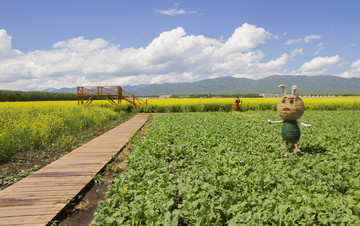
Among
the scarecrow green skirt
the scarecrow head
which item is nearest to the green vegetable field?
the scarecrow green skirt

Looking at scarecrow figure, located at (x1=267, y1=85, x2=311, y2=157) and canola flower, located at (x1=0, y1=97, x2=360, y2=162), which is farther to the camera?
canola flower, located at (x1=0, y1=97, x2=360, y2=162)

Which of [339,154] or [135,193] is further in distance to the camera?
[339,154]

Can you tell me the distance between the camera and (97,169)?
16.6 ft

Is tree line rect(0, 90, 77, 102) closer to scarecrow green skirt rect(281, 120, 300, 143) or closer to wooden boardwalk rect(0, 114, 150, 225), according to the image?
wooden boardwalk rect(0, 114, 150, 225)

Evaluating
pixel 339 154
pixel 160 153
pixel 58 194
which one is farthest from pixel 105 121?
pixel 339 154

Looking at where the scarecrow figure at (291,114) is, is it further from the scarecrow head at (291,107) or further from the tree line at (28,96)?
the tree line at (28,96)

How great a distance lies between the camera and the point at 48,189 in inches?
160

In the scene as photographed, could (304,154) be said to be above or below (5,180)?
above

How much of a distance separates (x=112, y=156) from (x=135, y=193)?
2.92 m

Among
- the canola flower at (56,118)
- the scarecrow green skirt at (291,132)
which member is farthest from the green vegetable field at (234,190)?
the canola flower at (56,118)

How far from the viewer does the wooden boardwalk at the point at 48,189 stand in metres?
3.20

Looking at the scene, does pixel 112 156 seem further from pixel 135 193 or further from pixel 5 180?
pixel 135 193

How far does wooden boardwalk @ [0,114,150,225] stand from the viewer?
320cm

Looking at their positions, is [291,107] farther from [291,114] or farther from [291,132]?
[291,132]
